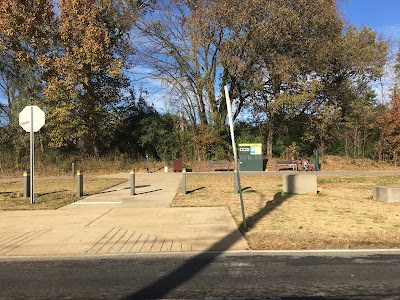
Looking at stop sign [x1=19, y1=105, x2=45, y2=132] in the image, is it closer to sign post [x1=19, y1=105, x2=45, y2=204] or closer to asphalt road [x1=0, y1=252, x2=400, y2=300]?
sign post [x1=19, y1=105, x2=45, y2=204]

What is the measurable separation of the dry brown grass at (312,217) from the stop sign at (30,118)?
5.05m

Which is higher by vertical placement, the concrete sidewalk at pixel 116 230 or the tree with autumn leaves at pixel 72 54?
the tree with autumn leaves at pixel 72 54

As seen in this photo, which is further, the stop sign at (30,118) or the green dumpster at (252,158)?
the green dumpster at (252,158)

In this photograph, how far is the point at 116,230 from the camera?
325 inches

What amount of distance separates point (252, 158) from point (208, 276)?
22834 millimetres

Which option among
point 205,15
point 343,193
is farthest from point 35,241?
point 205,15

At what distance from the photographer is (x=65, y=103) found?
25734mm

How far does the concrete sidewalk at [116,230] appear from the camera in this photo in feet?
22.7

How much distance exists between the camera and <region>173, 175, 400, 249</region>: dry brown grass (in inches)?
285

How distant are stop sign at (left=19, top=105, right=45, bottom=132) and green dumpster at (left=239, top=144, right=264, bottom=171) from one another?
690 inches

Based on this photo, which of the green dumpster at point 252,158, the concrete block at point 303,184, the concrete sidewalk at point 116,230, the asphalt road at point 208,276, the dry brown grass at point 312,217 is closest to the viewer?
the asphalt road at point 208,276

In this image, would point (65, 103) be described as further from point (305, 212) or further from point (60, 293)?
point (60, 293)

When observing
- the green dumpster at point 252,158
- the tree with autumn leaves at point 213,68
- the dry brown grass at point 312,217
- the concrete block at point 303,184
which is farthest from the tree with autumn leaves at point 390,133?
the concrete block at point 303,184

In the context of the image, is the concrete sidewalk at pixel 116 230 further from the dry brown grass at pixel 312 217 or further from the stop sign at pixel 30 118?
the stop sign at pixel 30 118
